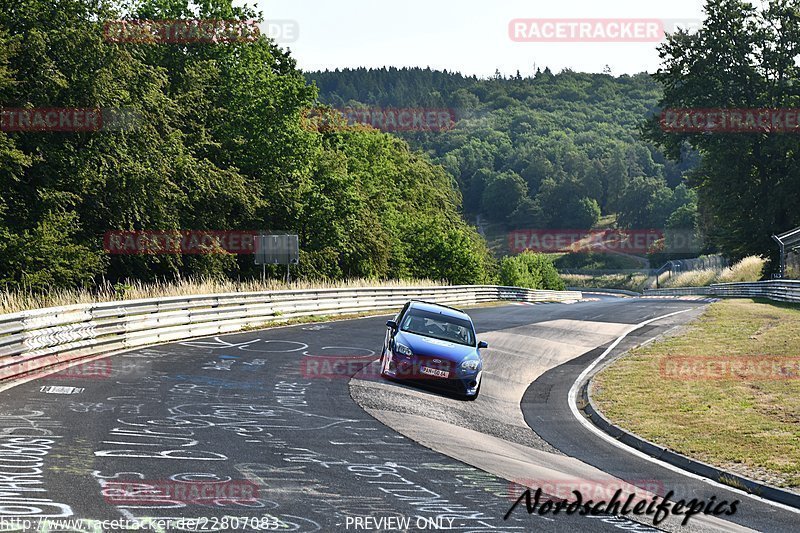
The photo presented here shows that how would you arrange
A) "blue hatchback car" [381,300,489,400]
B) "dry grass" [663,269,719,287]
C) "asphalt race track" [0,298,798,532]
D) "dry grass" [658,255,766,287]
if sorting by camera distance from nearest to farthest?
"asphalt race track" [0,298,798,532] → "blue hatchback car" [381,300,489,400] → "dry grass" [658,255,766,287] → "dry grass" [663,269,719,287]

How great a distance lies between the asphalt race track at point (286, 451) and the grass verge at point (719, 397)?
1018 mm

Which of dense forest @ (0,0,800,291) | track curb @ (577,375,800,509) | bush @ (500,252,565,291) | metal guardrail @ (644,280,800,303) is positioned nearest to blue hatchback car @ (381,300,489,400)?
track curb @ (577,375,800,509)

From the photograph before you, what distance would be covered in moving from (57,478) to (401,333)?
33.5ft

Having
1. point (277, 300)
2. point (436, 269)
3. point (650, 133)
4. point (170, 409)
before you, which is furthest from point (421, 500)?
point (436, 269)

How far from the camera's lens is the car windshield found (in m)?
18.5

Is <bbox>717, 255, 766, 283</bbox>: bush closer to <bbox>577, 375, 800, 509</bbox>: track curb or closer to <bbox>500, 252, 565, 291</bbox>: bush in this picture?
<bbox>500, 252, 565, 291</bbox>: bush

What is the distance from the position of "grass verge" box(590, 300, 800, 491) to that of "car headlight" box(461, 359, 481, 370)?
8.48 feet

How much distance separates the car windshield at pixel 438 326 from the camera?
18500mm

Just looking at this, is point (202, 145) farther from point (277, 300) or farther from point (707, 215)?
point (707, 215)

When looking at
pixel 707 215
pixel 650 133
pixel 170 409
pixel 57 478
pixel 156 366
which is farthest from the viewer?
pixel 707 215

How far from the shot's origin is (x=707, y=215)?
3302 inches

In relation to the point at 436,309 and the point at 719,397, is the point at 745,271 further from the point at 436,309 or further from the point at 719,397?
the point at 436,309

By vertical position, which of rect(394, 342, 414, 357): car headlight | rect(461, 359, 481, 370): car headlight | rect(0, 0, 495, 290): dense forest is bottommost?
rect(461, 359, 481, 370): car headlight

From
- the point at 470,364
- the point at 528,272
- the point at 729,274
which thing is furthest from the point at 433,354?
the point at 528,272
